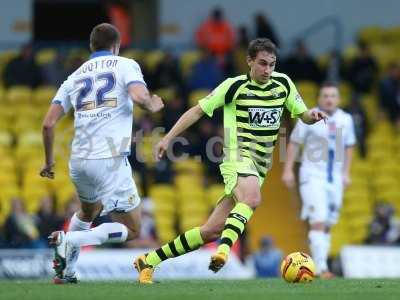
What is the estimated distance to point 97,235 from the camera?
12336 millimetres

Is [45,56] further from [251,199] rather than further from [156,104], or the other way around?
[156,104]

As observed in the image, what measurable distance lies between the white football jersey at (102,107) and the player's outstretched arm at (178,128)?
17.5 inches

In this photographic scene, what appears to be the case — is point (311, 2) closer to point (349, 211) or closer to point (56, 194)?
point (349, 211)

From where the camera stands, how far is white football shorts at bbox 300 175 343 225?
642 inches

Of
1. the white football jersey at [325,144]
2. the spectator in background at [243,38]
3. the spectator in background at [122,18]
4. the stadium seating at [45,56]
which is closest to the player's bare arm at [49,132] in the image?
the white football jersey at [325,144]

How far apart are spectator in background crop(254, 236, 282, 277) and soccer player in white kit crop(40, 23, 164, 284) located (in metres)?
8.19

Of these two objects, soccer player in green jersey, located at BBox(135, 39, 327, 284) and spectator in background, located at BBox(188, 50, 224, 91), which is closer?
soccer player in green jersey, located at BBox(135, 39, 327, 284)

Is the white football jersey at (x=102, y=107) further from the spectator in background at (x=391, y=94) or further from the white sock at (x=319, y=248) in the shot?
the spectator in background at (x=391, y=94)

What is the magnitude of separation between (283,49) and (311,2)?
1.53 m

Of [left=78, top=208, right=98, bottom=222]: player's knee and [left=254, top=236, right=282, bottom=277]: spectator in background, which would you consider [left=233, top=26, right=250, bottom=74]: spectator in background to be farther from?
[left=78, top=208, right=98, bottom=222]: player's knee

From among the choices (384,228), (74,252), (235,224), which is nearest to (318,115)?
(235,224)

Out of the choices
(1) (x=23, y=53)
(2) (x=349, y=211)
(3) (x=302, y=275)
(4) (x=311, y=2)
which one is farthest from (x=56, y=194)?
(3) (x=302, y=275)

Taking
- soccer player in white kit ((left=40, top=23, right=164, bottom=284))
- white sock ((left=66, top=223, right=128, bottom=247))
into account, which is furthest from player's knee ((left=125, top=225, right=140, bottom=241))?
white sock ((left=66, top=223, right=128, bottom=247))

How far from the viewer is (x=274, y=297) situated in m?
11.2
